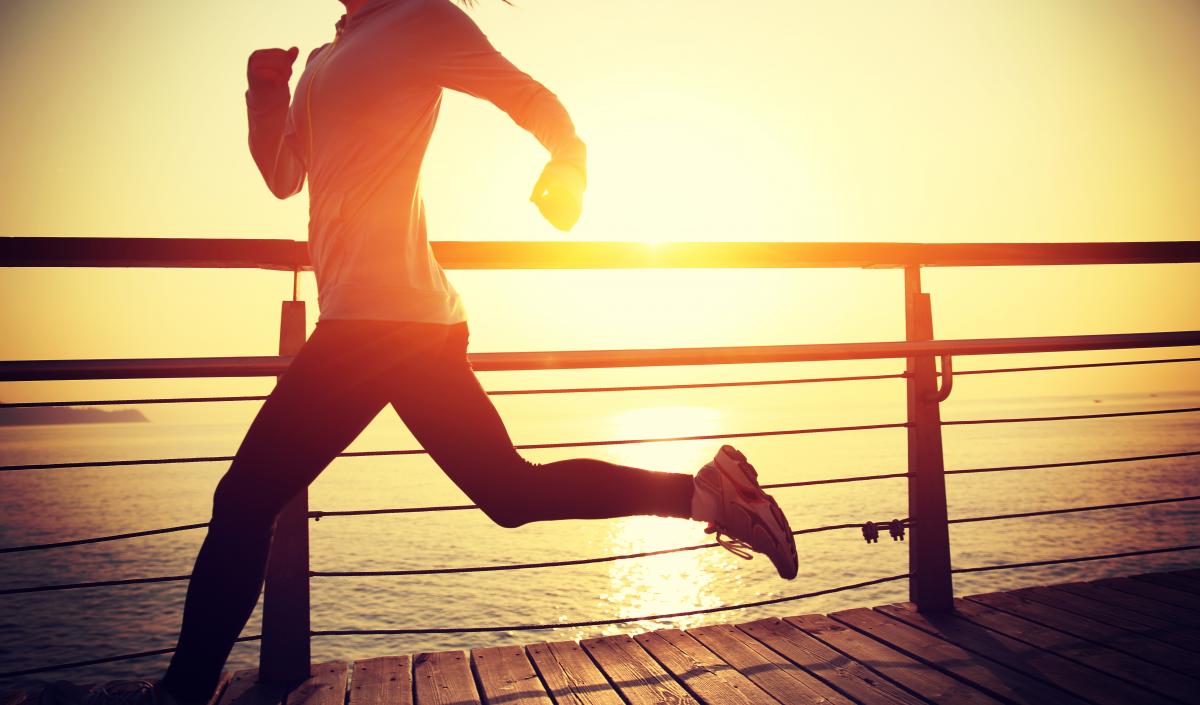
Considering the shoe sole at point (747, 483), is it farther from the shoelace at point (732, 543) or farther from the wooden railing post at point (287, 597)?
the wooden railing post at point (287, 597)

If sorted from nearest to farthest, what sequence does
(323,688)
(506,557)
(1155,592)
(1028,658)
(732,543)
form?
1. (732,543)
2. (323,688)
3. (1028,658)
4. (1155,592)
5. (506,557)

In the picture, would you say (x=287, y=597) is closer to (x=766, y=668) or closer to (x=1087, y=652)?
(x=766, y=668)

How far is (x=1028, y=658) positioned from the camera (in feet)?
6.11

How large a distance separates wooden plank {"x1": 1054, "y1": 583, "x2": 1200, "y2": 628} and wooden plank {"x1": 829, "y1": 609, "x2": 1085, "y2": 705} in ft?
2.25

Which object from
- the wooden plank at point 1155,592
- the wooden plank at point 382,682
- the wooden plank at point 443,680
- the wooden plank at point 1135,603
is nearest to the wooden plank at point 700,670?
the wooden plank at point 443,680

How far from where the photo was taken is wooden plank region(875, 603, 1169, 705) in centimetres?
165

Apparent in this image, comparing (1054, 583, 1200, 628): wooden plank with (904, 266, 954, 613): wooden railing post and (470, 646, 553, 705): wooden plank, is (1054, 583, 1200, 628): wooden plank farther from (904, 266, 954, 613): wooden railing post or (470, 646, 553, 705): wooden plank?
(470, 646, 553, 705): wooden plank

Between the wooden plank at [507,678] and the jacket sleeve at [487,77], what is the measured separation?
1145 mm

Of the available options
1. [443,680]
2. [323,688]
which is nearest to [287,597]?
[323,688]

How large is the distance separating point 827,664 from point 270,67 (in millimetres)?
1729

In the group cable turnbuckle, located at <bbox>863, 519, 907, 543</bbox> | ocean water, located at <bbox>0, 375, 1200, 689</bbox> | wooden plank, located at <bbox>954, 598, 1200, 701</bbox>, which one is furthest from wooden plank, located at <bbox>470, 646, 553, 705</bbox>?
ocean water, located at <bbox>0, 375, 1200, 689</bbox>

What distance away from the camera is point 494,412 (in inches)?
54.6

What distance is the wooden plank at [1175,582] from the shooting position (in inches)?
95.3

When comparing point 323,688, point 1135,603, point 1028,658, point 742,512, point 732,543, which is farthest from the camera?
point 1135,603
